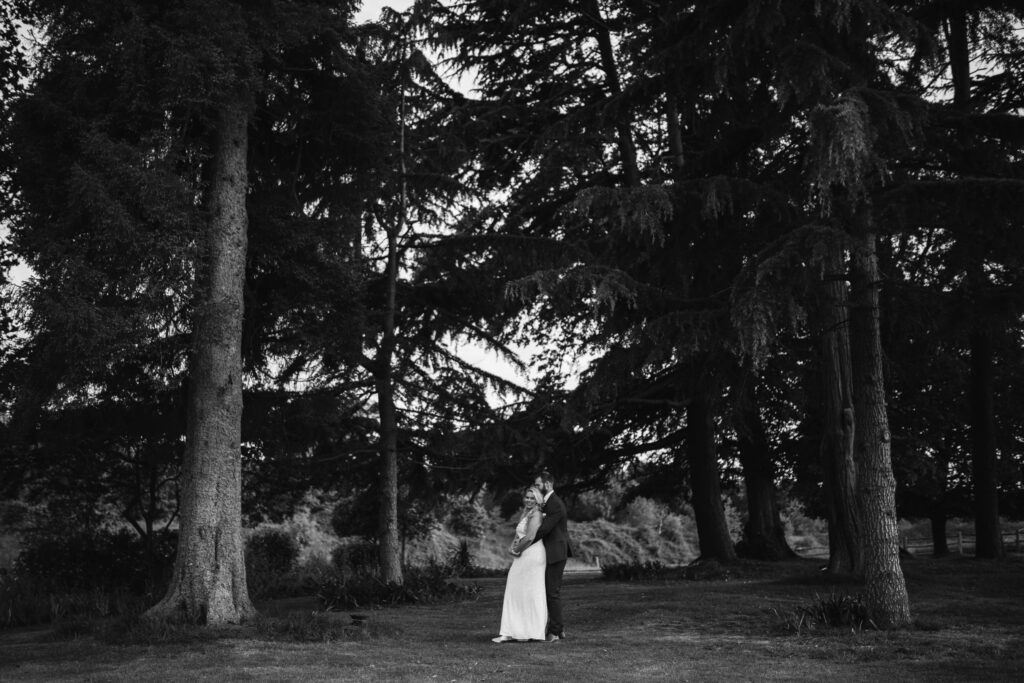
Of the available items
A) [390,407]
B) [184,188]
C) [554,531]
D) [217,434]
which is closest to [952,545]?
[390,407]

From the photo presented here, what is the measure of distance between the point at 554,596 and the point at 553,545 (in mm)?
562

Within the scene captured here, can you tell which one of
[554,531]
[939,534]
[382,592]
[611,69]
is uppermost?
[611,69]

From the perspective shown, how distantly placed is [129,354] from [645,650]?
24.4 feet

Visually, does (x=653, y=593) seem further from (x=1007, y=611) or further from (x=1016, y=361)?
(x=1016, y=361)

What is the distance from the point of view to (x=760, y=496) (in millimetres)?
25703

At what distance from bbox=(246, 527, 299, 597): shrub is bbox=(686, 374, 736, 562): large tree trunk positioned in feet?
30.2

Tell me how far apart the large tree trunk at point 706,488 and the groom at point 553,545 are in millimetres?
9843

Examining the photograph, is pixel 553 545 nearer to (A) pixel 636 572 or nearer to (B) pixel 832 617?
(B) pixel 832 617

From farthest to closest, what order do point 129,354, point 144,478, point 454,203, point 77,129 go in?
1. point 144,478
2. point 454,203
3. point 77,129
4. point 129,354

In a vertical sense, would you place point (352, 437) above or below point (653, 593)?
above

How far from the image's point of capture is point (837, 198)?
11195 millimetres

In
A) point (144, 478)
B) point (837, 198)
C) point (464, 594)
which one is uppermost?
point (837, 198)

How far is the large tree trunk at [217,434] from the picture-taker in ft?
39.7

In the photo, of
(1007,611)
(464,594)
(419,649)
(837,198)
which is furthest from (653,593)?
(837,198)
